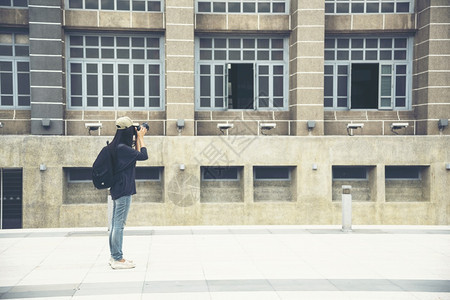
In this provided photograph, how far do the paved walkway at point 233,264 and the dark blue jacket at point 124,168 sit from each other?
1.27 meters

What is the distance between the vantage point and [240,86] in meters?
13.9

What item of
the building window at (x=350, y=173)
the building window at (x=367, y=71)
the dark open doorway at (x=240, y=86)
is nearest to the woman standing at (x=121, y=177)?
the dark open doorway at (x=240, y=86)

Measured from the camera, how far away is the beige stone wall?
40.7ft

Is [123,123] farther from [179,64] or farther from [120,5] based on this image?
[120,5]

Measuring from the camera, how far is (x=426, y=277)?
710 centimetres

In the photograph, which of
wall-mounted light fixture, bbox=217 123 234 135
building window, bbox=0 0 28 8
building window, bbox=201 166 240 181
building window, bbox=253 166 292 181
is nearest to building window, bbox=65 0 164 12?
building window, bbox=0 0 28 8

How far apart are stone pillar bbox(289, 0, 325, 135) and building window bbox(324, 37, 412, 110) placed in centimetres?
85

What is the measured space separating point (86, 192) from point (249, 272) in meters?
7.06

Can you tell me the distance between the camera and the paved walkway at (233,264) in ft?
20.9

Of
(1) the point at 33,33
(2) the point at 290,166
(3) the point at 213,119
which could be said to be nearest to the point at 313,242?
(2) the point at 290,166

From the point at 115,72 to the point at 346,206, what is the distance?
24.5 feet

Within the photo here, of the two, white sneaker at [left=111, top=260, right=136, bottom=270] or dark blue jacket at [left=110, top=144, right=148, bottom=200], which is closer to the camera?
dark blue jacket at [left=110, top=144, right=148, bottom=200]

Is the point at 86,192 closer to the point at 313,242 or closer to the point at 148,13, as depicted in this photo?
the point at 148,13

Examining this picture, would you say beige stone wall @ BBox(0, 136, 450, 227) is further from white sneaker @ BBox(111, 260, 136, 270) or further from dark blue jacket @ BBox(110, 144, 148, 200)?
dark blue jacket @ BBox(110, 144, 148, 200)
